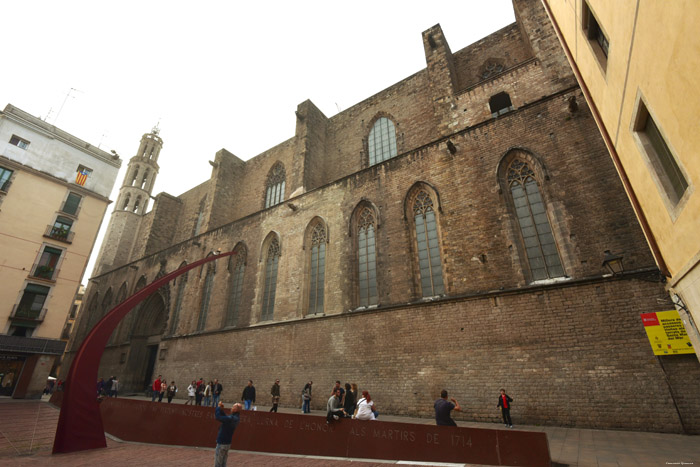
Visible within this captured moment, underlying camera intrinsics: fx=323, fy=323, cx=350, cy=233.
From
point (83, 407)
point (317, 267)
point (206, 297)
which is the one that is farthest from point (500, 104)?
point (206, 297)

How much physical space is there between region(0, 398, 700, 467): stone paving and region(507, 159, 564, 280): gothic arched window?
11.7ft

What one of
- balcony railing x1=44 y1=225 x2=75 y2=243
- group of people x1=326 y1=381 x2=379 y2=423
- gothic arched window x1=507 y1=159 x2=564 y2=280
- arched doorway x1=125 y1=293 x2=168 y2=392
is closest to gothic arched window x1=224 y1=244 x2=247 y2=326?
arched doorway x1=125 y1=293 x2=168 y2=392

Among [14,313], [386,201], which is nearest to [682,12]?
[386,201]

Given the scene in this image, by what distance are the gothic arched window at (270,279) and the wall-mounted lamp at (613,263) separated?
11.1 meters

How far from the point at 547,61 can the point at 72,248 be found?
25.9 m

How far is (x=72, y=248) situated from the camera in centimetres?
1953

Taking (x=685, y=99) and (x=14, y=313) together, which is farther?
(x=14, y=313)

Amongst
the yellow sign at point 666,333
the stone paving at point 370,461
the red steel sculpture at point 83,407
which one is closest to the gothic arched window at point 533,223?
the yellow sign at point 666,333

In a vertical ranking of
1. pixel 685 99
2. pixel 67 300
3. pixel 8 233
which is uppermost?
pixel 8 233

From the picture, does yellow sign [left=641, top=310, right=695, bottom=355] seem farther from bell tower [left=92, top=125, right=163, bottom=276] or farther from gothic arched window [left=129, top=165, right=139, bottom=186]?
gothic arched window [left=129, top=165, right=139, bottom=186]

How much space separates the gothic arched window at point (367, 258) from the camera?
36.3 ft

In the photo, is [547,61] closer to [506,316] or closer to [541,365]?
[506,316]

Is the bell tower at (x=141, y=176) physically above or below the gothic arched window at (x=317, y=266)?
above

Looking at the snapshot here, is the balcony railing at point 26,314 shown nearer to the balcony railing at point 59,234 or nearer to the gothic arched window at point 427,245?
the balcony railing at point 59,234
